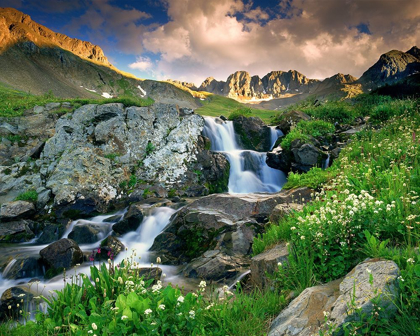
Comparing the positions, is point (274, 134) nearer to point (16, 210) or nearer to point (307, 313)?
point (16, 210)

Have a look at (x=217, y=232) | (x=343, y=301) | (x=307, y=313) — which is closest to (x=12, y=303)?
(x=217, y=232)

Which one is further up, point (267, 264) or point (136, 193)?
point (136, 193)

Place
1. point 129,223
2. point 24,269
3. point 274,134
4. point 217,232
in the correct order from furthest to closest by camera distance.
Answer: point 274,134 → point 129,223 → point 24,269 → point 217,232

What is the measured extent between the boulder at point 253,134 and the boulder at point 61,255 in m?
17.7

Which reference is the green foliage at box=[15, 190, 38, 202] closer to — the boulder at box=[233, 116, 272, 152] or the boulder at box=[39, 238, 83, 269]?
the boulder at box=[39, 238, 83, 269]

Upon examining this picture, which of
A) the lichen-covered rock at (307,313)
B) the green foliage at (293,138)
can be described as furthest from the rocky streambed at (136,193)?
the lichen-covered rock at (307,313)

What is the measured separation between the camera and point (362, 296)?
9.18 ft

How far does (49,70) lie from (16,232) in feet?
544

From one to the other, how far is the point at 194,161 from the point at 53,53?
202 meters

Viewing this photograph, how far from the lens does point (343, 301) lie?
299 cm

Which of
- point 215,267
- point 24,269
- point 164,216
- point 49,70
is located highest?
point 49,70

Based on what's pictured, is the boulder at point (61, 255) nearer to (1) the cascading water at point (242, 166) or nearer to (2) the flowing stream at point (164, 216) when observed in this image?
(2) the flowing stream at point (164, 216)

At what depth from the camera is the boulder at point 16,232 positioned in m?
13.3

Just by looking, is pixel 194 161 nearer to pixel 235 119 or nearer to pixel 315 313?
pixel 235 119
